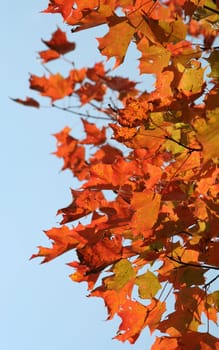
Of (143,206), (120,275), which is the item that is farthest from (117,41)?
(120,275)

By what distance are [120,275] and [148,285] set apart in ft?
0.45

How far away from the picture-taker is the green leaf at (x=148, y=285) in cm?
211

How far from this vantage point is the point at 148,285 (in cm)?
213

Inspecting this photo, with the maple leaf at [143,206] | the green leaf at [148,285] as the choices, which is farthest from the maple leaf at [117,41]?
the green leaf at [148,285]

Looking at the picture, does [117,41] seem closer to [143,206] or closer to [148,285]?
[143,206]

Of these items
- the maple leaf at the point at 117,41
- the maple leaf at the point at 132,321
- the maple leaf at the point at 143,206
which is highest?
the maple leaf at the point at 117,41

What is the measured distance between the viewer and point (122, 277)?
2.10 metres

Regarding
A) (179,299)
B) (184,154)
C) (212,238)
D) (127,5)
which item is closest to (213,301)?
(179,299)

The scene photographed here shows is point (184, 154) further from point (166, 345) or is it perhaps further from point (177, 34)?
point (166, 345)

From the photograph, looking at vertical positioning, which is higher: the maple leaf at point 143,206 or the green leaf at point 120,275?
the maple leaf at point 143,206

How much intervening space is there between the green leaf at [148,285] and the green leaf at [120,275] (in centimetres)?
5

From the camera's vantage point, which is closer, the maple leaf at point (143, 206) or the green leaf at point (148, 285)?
the maple leaf at point (143, 206)

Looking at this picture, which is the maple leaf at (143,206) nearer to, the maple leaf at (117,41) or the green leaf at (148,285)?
the green leaf at (148,285)

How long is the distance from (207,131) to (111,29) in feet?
2.59
